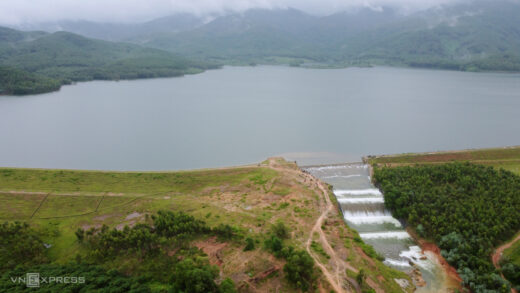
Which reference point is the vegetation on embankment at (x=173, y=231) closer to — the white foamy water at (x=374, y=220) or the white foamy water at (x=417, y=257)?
the white foamy water at (x=374, y=220)

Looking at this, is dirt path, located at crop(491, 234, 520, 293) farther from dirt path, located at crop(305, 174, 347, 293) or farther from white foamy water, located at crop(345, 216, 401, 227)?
dirt path, located at crop(305, 174, 347, 293)

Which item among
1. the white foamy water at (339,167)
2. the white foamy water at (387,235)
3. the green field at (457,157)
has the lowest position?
the white foamy water at (387,235)

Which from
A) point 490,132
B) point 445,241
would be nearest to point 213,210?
point 445,241

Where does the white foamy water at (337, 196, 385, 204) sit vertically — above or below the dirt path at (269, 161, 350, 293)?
above

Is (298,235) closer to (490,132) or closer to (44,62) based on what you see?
(490,132)

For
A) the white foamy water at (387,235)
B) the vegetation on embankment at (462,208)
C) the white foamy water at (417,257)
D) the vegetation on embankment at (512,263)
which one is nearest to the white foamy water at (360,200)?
the vegetation on embankment at (462,208)

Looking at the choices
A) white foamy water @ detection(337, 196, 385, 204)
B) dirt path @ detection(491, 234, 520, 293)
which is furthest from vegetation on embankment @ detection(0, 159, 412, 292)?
dirt path @ detection(491, 234, 520, 293)

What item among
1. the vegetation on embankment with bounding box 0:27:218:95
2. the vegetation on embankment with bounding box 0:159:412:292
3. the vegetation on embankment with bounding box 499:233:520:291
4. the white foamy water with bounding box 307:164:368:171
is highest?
the vegetation on embankment with bounding box 0:27:218:95
